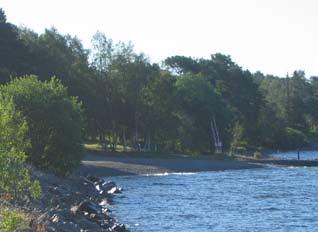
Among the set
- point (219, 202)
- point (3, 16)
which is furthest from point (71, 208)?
point (3, 16)

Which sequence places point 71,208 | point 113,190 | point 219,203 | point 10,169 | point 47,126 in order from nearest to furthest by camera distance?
point 10,169, point 71,208, point 219,203, point 47,126, point 113,190

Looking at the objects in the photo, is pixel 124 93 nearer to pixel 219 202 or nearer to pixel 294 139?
pixel 219 202

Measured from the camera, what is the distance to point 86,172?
6500 centimetres

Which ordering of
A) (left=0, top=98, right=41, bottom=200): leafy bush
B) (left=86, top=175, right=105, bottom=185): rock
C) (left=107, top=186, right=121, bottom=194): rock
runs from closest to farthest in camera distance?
(left=0, top=98, right=41, bottom=200): leafy bush < (left=107, top=186, right=121, bottom=194): rock < (left=86, top=175, right=105, bottom=185): rock

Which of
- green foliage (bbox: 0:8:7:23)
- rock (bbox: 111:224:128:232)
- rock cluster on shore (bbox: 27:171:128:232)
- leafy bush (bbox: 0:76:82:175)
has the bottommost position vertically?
rock (bbox: 111:224:128:232)

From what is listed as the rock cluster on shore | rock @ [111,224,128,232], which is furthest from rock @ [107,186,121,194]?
rock @ [111,224,128,232]

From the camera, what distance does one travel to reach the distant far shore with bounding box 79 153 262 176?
6912cm

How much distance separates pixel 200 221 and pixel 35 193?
2046 cm

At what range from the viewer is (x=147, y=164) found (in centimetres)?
7669

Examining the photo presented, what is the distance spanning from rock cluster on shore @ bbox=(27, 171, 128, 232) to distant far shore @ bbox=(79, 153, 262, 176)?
644 inches

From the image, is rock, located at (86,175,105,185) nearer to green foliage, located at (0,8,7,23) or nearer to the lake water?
the lake water

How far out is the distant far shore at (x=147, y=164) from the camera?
2721 inches

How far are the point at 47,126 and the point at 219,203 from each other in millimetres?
13006

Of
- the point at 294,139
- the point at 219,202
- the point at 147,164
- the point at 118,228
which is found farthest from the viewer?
the point at 294,139
